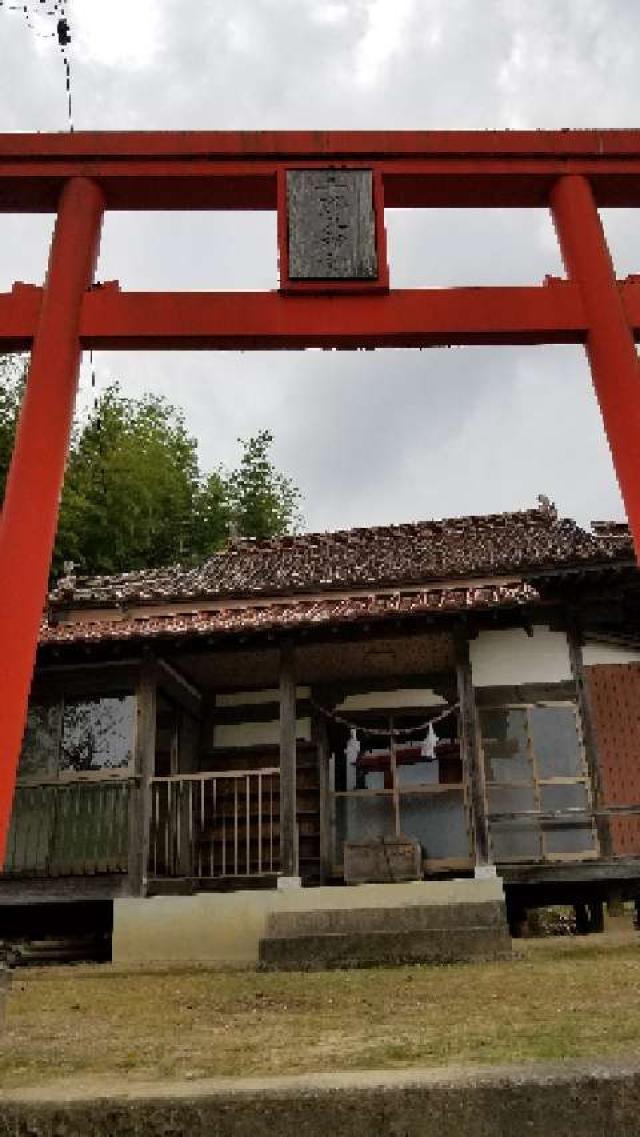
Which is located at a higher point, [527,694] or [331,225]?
[331,225]

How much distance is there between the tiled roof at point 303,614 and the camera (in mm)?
10125

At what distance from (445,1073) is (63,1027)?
130 inches

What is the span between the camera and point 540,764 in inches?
427

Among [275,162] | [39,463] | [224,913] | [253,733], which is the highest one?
[275,162]

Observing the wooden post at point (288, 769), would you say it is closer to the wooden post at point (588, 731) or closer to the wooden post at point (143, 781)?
the wooden post at point (143, 781)

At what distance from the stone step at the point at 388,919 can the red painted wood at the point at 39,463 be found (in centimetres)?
520

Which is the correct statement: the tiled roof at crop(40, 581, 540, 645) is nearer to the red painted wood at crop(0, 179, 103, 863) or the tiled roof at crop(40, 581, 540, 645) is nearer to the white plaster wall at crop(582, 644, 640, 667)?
the white plaster wall at crop(582, 644, 640, 667)

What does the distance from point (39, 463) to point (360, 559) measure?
39.4 feet

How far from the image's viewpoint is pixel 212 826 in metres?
12.0

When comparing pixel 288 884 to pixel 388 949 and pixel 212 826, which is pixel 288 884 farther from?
pixel 212 826

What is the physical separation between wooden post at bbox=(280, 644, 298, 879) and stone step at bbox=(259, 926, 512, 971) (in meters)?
2.28

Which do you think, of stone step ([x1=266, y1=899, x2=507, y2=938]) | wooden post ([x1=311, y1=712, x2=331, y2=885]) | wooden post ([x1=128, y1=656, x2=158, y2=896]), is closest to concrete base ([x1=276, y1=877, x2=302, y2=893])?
stone step ([x1=266, y1=899, x2=507, y2=938])

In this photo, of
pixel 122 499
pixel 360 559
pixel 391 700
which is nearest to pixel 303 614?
pixel 391 700

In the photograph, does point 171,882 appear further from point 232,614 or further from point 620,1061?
point 620,1061
